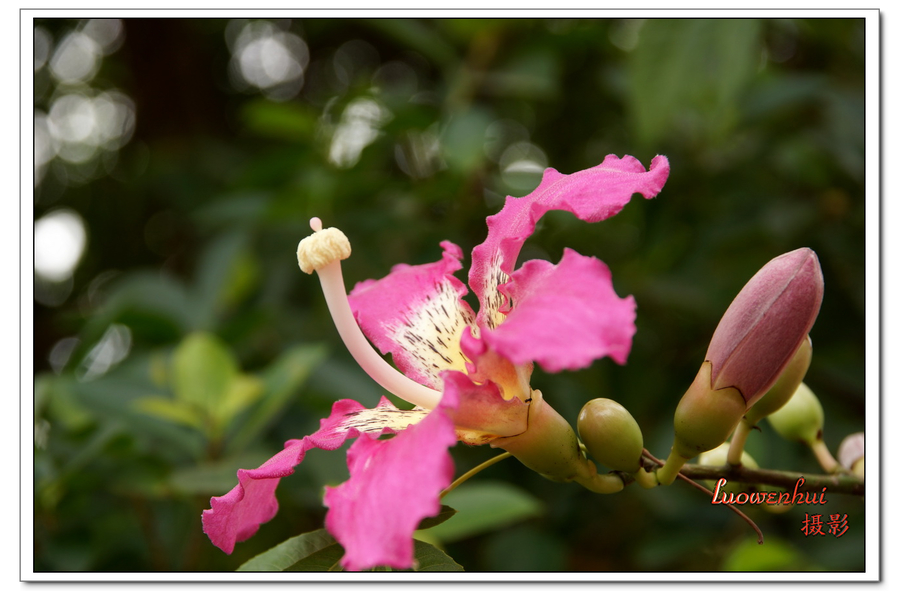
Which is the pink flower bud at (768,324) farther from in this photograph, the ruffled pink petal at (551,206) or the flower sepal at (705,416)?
the ruffled pink petal at (551,206)

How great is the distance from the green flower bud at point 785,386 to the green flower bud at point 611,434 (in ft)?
0.57

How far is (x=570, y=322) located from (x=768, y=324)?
0.78 ft

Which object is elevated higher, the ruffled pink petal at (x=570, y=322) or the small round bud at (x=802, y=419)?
the ruffled pink petal at (x=570, y=322)

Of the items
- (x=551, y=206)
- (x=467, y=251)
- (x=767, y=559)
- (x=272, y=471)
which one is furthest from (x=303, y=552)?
(x=467, y=251)

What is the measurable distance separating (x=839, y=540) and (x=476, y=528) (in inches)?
29.4

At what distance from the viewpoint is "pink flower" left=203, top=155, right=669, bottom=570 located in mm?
656

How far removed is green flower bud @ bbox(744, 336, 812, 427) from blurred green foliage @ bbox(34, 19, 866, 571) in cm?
43

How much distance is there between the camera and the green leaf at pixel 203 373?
152 cm

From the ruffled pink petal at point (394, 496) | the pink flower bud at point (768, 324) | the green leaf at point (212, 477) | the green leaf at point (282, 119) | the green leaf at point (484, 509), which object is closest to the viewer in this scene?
the ruffled pink petal at point (394, 496)

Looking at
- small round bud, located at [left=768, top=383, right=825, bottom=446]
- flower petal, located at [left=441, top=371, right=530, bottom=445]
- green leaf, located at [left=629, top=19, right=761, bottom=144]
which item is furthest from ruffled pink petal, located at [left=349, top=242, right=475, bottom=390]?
green leaf, located at [left=629, top=19, right=761, bottom=144]

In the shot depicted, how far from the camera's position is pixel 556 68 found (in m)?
2.09

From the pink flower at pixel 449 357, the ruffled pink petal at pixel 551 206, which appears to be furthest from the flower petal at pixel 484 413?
the ruffled pink petal at pixel 551 206

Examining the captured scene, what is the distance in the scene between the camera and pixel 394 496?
2.18 feet
